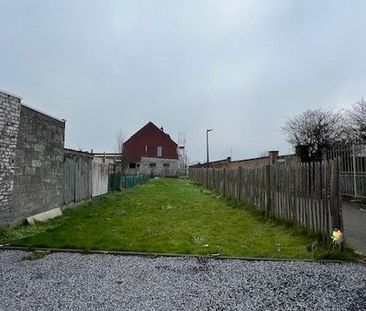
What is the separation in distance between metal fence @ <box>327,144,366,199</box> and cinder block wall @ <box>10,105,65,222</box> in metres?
10.4

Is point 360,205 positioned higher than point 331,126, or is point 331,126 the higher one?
point 331,126

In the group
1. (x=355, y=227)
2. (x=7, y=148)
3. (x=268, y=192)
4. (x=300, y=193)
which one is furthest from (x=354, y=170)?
(x=7, y=148)

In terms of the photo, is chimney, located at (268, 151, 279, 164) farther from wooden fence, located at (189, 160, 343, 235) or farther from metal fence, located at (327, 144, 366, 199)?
wooden fence, located at (189, 160, 343, 235)

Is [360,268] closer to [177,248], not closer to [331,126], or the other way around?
[177,248]

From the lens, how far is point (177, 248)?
25.3 feet

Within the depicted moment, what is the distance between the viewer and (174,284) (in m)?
5.35

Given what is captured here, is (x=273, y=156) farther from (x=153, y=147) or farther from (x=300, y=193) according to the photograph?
(x=153, y=147)

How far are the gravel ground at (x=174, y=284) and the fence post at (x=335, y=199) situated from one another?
1057 mm

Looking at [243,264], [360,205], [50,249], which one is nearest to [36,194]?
[50,249]

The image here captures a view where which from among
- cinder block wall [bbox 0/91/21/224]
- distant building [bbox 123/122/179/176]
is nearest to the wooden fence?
cinder block wall [bbox 0/91/21/224]

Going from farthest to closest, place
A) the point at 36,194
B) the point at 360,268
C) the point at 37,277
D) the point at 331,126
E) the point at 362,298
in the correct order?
1. the point at 331,126
2. the point at 36,194
3. the point at 360,268
4. the point at 37,277
5. the point at 362,298

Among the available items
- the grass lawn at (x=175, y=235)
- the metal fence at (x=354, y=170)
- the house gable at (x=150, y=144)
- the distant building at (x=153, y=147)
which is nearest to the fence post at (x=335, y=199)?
the grass lawn at (x=175, y=235)

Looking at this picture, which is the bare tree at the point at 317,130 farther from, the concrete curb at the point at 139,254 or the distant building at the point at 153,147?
the distant building at the point at 153,147

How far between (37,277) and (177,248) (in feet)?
9.43
